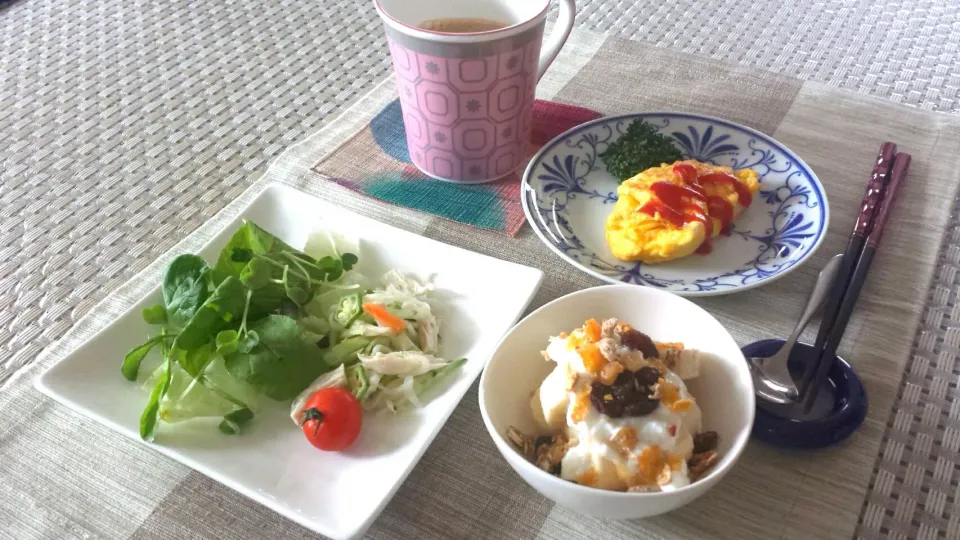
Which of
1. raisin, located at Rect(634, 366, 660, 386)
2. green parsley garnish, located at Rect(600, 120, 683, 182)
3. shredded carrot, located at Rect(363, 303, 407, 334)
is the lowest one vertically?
green parsley garnish, located at Rect(600, 120, 683, 182)

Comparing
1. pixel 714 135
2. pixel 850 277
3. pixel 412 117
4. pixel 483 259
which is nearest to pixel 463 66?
pixel 412 117

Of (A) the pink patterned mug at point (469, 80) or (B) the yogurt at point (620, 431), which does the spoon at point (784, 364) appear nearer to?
(B) the yogurt at point (620, 431)

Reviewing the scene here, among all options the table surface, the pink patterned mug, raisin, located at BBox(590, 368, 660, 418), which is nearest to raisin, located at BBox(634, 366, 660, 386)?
raisin, located at BBox(590, 368, 660, 418)

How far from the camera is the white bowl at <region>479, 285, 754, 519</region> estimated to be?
562 millimetres

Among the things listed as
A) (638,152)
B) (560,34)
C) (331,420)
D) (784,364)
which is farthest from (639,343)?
(560,34)

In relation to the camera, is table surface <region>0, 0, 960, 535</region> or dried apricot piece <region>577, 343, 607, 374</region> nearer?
dried apricot piece <region>577, 343, 607, 374</region>

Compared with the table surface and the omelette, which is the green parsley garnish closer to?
the omelette

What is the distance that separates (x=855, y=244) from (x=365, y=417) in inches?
23.2

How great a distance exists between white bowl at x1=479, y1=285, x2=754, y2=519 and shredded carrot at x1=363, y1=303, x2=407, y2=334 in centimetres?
14

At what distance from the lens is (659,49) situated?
1.33 metres

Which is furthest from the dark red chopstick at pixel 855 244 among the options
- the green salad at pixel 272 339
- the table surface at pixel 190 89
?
the green salad at pixel 272 339

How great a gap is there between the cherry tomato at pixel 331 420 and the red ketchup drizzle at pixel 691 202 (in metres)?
0.44

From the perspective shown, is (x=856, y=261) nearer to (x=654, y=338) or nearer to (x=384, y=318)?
(x=654, y=338)

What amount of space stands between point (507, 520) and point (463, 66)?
563 millimetres
